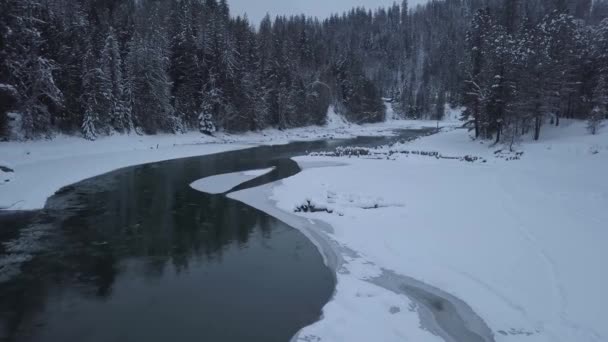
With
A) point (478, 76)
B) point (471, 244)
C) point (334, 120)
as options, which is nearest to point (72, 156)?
point (471, 244)

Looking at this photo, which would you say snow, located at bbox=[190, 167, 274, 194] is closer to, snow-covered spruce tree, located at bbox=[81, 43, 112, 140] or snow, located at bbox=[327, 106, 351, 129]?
snow-covered spruce tree, located at bbox=[81, 43, 112, 140]

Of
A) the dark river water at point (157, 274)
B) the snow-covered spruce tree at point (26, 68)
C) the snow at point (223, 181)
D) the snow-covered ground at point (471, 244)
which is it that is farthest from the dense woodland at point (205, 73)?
the dark river water at point (157, 274)

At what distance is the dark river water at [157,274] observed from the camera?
838 cm

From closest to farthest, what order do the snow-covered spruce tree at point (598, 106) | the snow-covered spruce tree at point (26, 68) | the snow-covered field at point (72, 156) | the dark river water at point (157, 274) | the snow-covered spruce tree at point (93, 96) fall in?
the dark river water at point (157, 274) < the snow-covered field at point (72, 156) < the snow-covered spruce tree at point (26, 68) < the snow-covered spruce tree at point (598, 106) < the snow-covered spruce tree at point (93, 96)

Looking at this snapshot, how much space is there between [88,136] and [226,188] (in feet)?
75.8

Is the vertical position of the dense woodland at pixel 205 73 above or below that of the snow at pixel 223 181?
above

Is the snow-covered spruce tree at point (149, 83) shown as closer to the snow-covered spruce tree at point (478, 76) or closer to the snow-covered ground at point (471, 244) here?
the snow-covered ground at point (471, 244)

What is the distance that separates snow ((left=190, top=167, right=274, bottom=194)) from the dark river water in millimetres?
3386

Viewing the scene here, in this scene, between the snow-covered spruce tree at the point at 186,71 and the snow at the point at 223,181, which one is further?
the snow-covered spruce tree at the point at 186,71

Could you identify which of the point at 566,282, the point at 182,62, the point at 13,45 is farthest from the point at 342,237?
the point at 182,62

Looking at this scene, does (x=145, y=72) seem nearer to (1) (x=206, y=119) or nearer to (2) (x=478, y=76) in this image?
(1) (x=206, y=119)

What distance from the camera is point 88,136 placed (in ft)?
125

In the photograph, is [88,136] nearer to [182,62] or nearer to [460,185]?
[182,62]

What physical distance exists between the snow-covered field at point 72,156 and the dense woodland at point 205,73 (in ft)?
5.86
